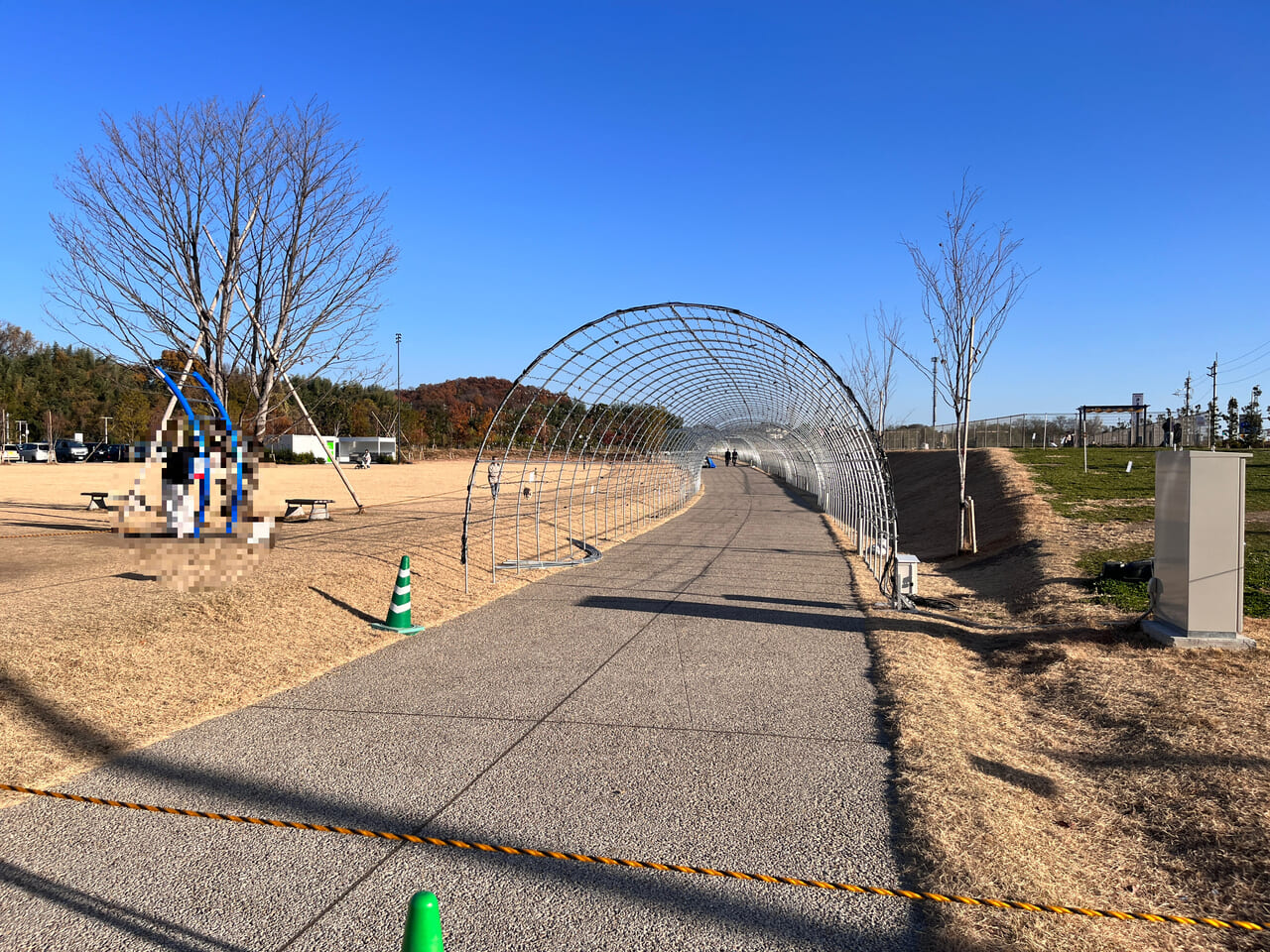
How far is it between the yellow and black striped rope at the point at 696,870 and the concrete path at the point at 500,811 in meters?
0.06

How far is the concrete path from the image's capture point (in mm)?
3193

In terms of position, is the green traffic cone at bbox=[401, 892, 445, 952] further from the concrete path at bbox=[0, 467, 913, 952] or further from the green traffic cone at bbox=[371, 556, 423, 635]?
the green traffic cone at bbox=[371, 556, 423, 635]

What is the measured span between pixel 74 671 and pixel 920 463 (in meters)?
36.0

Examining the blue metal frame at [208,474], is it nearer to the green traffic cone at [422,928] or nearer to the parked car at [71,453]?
the green traffic cone at [422,928]

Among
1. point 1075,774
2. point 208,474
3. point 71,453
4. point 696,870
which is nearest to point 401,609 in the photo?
point 208,474

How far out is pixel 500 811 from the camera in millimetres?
4172

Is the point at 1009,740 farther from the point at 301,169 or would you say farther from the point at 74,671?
the point at 301,169

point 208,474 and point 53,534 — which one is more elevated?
point 208,474

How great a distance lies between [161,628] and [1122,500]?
17287 millimetres

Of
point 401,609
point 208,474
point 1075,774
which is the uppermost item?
point 208,474

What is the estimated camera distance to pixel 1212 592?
7418mm

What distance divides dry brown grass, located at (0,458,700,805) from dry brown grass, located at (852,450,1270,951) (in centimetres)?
458

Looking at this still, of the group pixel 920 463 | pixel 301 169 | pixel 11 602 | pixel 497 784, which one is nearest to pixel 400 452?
pixel 920 463

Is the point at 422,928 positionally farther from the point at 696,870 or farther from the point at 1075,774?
the point at 1075,774
